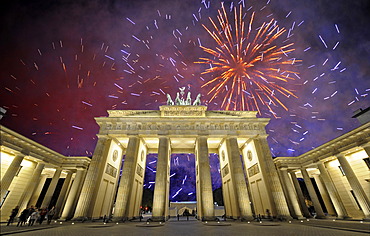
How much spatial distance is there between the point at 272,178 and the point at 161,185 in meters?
13.8

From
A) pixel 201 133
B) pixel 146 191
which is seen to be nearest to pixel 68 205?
pixel 201 133

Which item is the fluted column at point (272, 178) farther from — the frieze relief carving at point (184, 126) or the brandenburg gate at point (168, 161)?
the frieze relief carving at point (184, 126)

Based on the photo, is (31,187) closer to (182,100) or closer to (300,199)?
(182,100)

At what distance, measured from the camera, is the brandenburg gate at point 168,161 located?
737 inches

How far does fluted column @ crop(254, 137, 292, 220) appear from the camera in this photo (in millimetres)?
18156

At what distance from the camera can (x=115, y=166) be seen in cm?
2417

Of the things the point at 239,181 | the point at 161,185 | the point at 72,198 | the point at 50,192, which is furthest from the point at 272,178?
the point at 50,192

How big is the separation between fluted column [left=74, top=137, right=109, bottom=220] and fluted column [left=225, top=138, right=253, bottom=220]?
1724cm

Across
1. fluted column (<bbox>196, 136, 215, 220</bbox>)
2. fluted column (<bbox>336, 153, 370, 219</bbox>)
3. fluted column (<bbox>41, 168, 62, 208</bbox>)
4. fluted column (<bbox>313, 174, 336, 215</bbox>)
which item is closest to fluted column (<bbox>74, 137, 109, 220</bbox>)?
fluted column (<bbox>41, 168, 62, 208</bbox>)

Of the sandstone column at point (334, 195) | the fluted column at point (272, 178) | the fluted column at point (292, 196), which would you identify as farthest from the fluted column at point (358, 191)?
the fluted column at point (272, 178)

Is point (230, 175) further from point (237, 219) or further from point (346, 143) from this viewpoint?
point (346, 143)

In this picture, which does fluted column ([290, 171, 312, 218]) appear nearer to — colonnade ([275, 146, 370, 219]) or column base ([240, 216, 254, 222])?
colonnade ([275, 146, 370, 219])

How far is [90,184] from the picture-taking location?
62.7 feet

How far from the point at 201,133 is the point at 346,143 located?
17.4m
